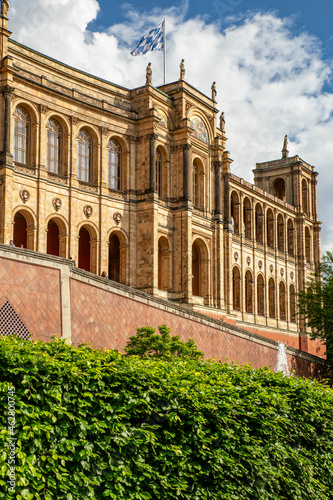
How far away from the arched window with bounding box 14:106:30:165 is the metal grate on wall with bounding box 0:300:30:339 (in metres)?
13.7

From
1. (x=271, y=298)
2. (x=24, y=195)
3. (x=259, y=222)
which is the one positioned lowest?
(x=271, y=298)

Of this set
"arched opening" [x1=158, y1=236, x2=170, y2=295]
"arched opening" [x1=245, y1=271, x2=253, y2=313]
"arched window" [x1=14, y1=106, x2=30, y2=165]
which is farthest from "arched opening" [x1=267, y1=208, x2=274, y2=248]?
"arched window" [x1=14, y1=106, x2=30, y2=165]

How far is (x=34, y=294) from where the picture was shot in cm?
2166

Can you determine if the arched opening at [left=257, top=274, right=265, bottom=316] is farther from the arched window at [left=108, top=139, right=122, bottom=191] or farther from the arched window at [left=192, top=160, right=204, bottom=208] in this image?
the arched window at [left=108, top=139, right=122, bottom=191]

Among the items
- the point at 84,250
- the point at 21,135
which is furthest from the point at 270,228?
the point at 21,135

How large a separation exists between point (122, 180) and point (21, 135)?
303 inches

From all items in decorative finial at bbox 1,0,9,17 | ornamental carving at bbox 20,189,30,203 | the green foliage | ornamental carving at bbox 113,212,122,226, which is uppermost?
decorative finial at bbox 1,0,9,17

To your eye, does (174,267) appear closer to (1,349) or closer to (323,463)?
(323,463)

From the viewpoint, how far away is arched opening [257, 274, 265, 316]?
181 feet

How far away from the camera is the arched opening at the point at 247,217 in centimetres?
5528

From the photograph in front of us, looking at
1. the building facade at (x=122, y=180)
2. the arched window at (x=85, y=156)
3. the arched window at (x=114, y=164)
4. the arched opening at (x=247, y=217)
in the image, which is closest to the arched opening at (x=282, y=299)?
the arched opening at (x=247, y=217)

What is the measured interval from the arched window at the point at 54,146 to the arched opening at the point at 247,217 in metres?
23.6

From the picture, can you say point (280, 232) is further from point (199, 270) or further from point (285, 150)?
point (199, 270)

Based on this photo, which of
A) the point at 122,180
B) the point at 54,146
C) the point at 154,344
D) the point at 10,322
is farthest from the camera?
the point at 122,180
